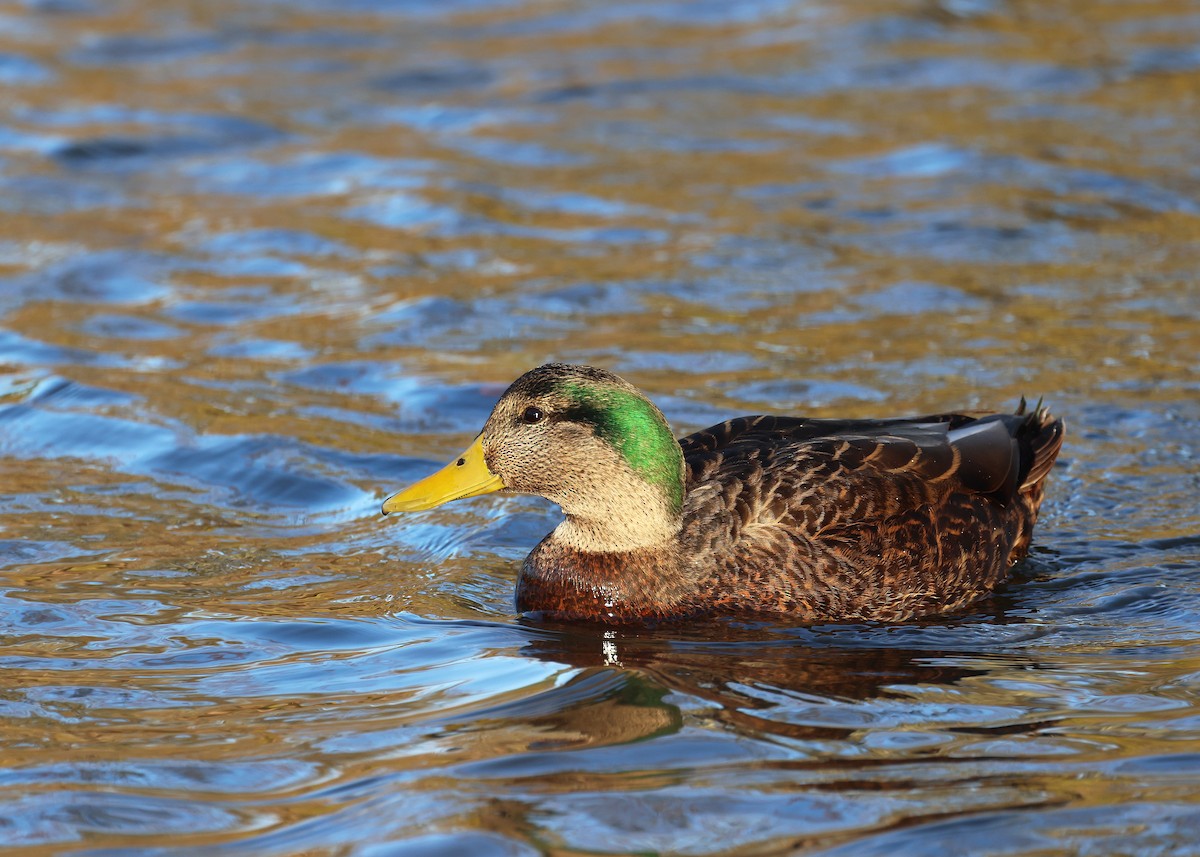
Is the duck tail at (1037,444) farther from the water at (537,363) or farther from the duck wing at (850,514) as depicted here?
the water at (537,363)

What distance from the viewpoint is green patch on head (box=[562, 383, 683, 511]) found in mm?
6719

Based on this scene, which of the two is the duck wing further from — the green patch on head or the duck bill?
the duck bill

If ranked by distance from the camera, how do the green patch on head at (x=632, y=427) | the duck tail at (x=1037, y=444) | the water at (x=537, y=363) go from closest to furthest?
the water at (x=537, y=363)
the green patch on head at (x=632, y=427)
the duck tail at (x=1037, y=444)

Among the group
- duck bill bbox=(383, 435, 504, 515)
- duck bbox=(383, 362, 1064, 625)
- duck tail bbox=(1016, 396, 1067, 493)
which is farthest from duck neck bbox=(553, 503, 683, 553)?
duck tail bbox=(1016, 396, 1067, 493)

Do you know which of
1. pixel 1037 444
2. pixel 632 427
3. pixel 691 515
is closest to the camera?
pixel 632 427

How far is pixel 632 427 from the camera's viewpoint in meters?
6.73

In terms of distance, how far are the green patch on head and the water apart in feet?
2.10

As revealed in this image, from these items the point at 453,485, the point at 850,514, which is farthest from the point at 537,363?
the point at 850,514

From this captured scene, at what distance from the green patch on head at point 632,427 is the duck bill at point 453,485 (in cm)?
41

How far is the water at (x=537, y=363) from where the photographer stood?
5.20m

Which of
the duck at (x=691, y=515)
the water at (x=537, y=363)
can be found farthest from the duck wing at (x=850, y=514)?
the water at (x=537, y=363)

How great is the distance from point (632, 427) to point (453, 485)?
28.2 inches

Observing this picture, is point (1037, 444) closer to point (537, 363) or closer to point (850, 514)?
point (850, 514)

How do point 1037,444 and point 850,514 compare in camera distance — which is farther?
point 1037,444
